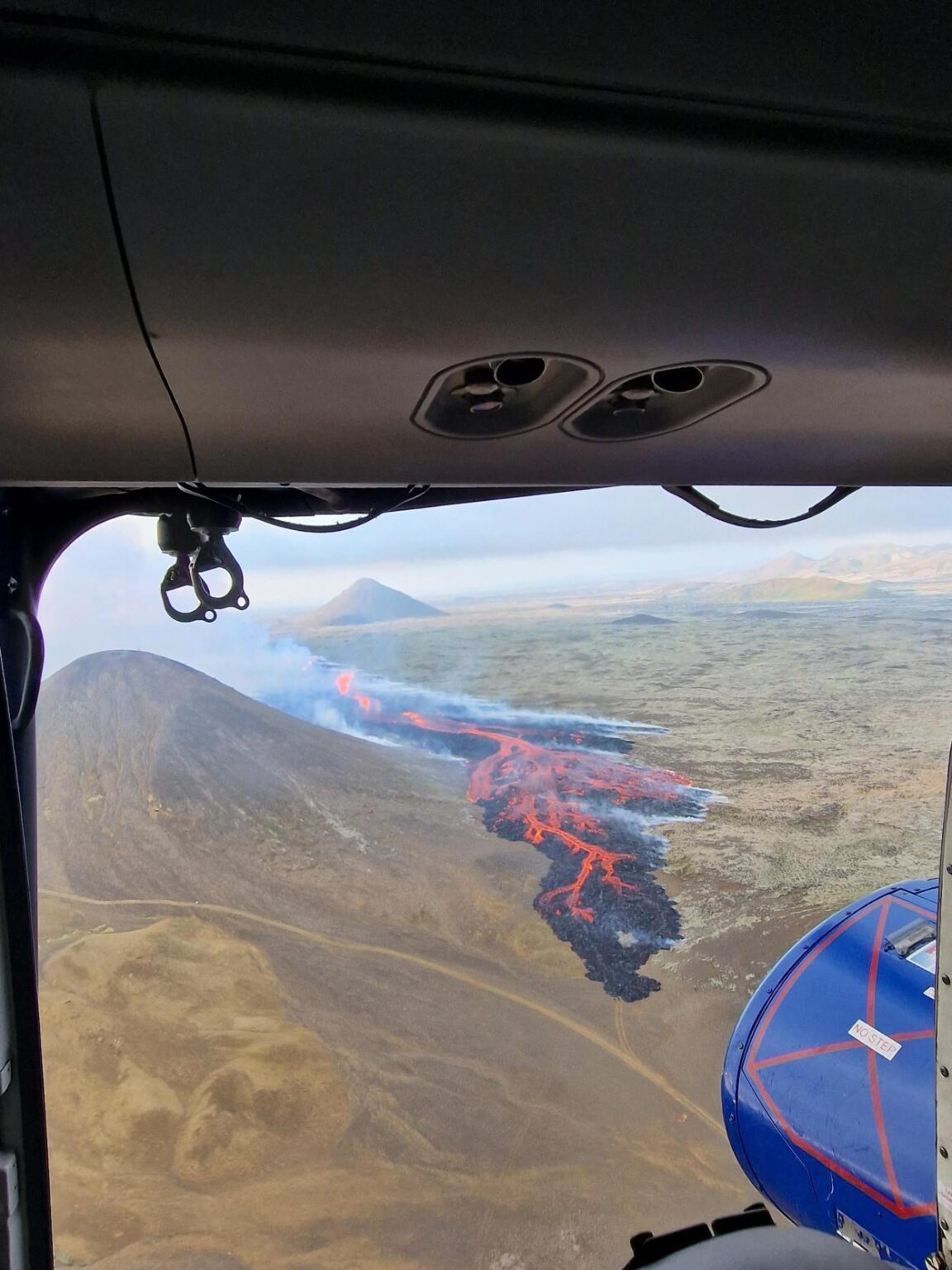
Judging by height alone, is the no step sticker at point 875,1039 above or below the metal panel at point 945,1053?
below

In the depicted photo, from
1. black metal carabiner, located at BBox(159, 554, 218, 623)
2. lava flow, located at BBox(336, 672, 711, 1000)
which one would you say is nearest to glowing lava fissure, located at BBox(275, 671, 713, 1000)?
lava flow, located at BBox(336, 672, 711, 1000)

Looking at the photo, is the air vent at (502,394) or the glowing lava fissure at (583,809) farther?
the glowing lava fissure at (583,809)

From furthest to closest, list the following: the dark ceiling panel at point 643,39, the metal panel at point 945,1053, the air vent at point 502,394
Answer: the metal panel at point 945,1053
the air vent at point 502,394
the dark ceiling panel at point 643,39

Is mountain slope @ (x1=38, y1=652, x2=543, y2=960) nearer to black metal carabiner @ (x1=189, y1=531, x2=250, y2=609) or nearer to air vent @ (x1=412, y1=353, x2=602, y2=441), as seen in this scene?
black metal carabiner @ (x1=189, y1=531, x2=250, y2=609)

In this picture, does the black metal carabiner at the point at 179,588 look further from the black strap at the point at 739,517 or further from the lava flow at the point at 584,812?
the lava flow at the point at 584,812

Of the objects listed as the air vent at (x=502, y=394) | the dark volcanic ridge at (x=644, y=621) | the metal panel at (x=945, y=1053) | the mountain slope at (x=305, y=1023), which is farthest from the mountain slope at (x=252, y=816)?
the air vent at (x=502, y=394)

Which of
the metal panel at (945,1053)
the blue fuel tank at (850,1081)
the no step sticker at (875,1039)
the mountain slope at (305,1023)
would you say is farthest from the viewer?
the mountain slope at (305,1023)
